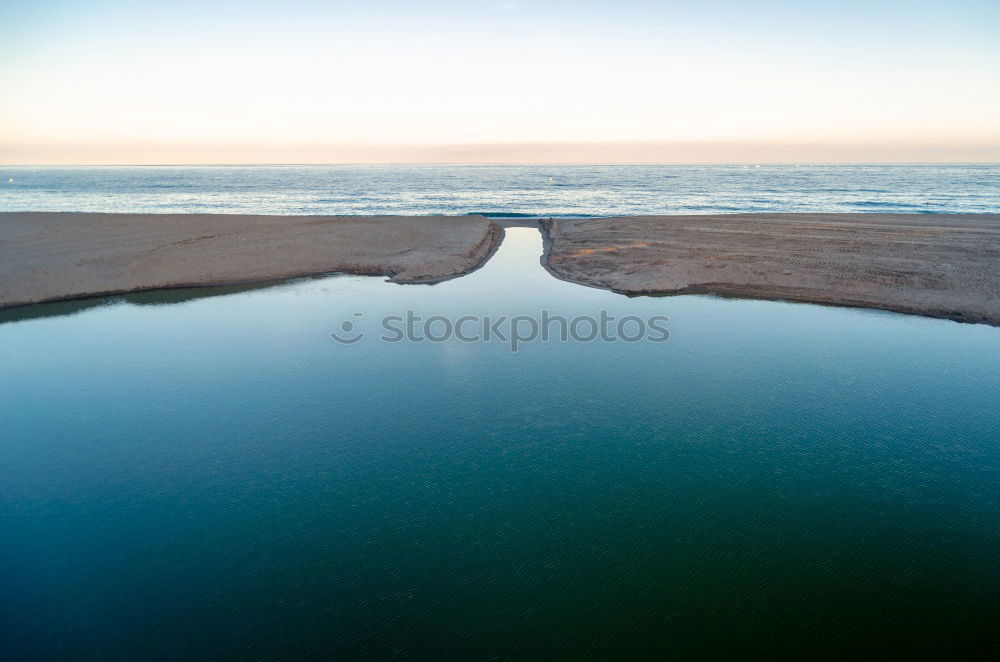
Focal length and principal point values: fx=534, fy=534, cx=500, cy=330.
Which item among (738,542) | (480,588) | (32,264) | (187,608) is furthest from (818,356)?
(32,264)

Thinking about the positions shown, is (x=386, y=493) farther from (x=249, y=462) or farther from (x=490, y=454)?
(x=249, y=462)

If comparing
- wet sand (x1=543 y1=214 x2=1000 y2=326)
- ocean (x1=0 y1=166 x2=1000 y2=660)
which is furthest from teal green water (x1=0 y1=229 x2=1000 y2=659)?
wet sand (x1=543 y1=214 x2=1000 y2=326)

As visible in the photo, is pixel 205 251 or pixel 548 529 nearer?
pixel 548 529

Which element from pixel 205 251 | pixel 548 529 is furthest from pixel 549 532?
pixel 205 251
